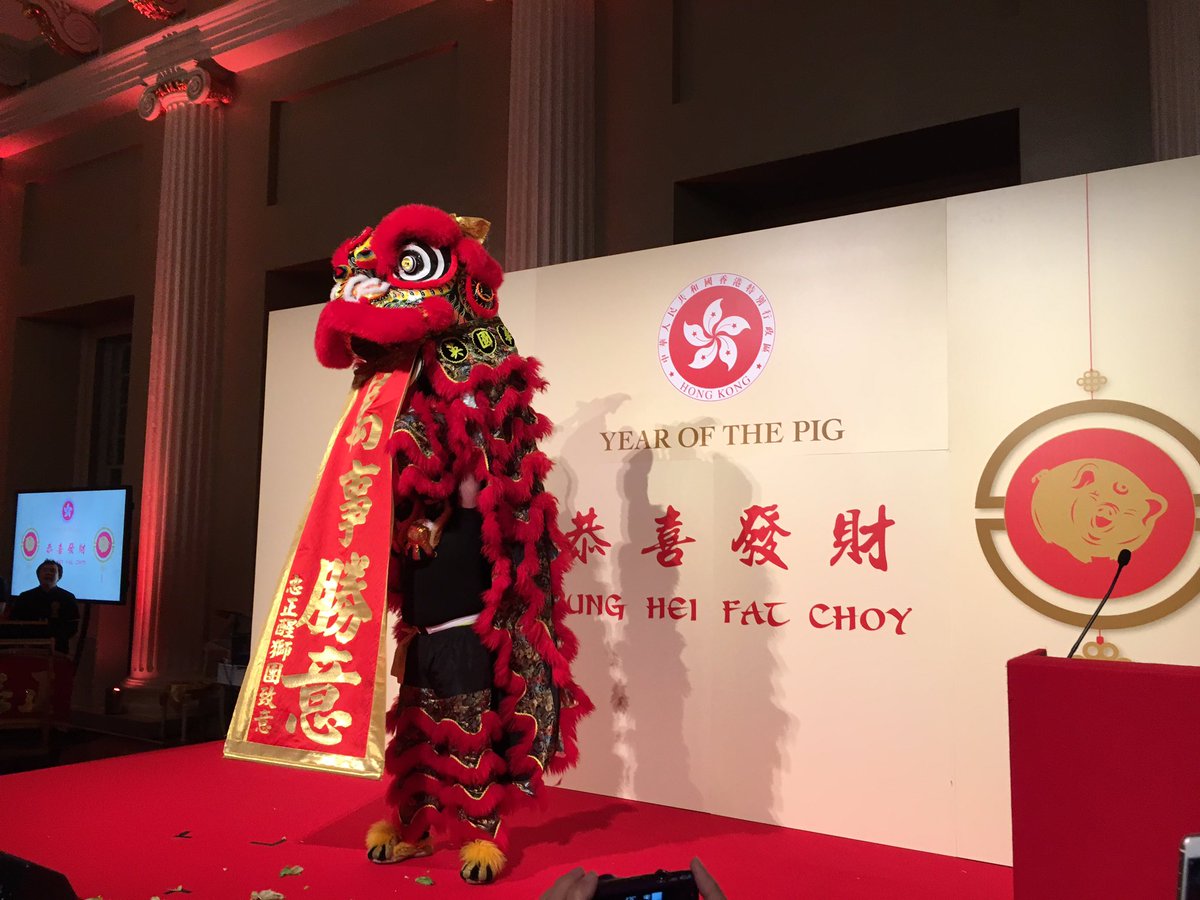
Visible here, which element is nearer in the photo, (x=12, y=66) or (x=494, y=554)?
(x=494, y=554)

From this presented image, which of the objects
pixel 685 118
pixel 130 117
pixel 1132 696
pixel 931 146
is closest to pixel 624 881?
pixel 1132 696

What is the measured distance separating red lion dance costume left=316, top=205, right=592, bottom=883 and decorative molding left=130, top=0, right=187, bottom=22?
473 centimetres

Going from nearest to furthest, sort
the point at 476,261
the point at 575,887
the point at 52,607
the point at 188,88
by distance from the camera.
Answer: the point at 575,887, the point at 476,261, the point at 52,607, the point at 188,88

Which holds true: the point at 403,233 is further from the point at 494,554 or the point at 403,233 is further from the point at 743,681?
the point at 743,681

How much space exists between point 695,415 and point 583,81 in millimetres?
2200

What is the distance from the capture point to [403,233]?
237cm

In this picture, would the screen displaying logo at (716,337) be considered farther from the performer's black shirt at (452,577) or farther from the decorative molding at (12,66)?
the decorative molding at (12,66)

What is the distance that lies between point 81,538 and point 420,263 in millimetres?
4864

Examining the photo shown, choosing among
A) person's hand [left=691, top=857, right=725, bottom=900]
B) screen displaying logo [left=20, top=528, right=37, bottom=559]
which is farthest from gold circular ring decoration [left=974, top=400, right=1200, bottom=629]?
screen displaying logo [left=20, top=528, right=37, bottom=559]

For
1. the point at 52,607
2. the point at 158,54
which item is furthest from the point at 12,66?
the point at 52,607

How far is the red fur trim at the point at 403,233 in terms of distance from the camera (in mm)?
2359

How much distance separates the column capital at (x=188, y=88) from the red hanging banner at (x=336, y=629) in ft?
14.6

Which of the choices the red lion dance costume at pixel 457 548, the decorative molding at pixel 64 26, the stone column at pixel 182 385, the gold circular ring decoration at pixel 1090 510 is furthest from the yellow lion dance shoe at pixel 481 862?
the decorative molding at pixel 64 26

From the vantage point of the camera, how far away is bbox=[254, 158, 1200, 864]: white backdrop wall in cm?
237
